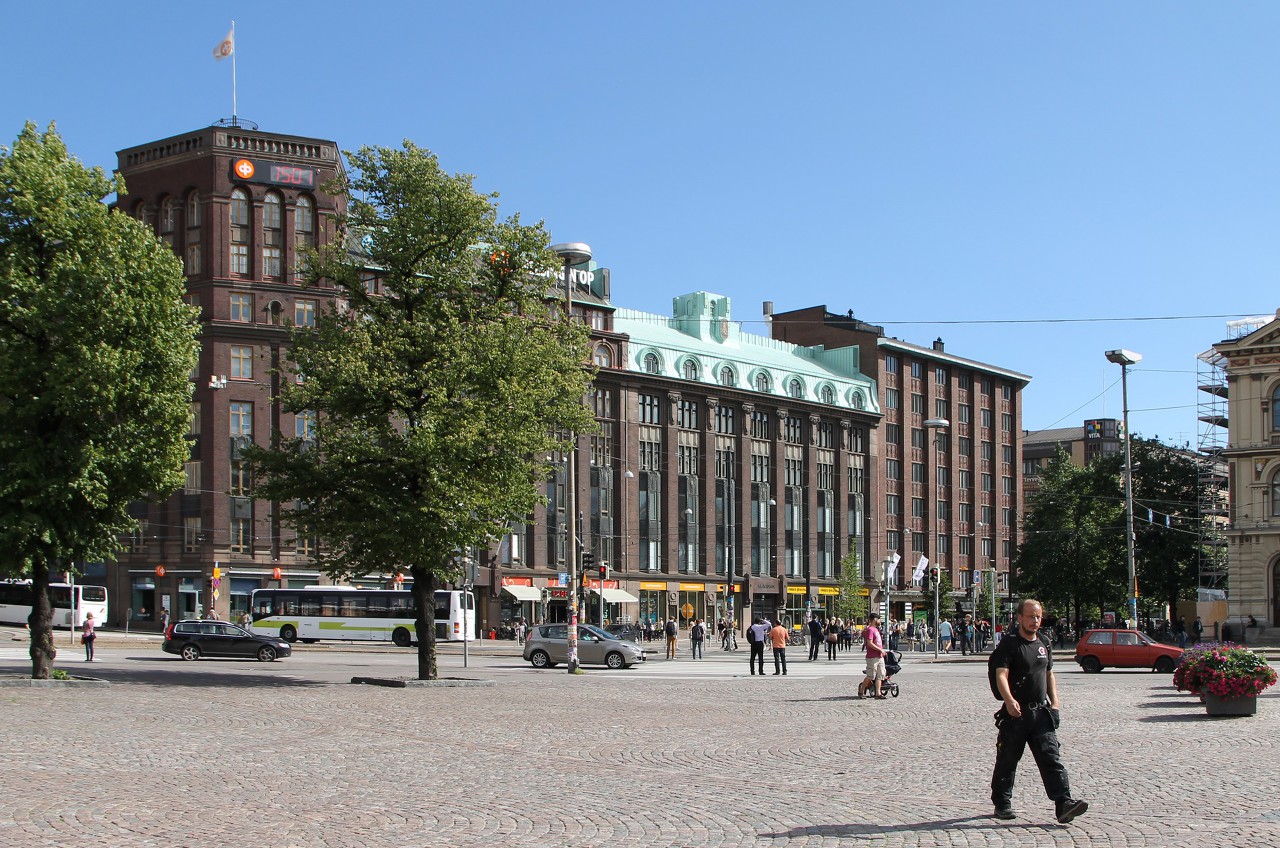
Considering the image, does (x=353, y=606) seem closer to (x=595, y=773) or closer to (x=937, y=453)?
(x=595, y=773)

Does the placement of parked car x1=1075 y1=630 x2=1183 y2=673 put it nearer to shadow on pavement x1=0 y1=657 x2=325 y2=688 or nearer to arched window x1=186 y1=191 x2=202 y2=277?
shadow on pavement x1=0 y1=657 x2=325 y2=688

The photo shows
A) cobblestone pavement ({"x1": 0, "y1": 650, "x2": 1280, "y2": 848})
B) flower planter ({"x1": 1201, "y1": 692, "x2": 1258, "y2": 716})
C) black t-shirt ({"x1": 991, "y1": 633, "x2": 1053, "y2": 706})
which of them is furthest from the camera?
flower planter ({"x1": 1201, "y1": 692, "x2": 1258, "y2": 716})

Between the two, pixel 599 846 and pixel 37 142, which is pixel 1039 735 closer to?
pixel 599 846

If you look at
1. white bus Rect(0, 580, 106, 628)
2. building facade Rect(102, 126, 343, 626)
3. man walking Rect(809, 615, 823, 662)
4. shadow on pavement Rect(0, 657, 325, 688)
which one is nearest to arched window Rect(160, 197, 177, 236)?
building facade Rect(102, 126, 343, 626)

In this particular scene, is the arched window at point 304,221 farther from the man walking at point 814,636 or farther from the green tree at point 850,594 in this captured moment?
the green tree at point 850,594

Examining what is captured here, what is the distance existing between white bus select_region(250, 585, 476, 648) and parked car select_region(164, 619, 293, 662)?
49.9 ft

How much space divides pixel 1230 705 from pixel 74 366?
2203 cm

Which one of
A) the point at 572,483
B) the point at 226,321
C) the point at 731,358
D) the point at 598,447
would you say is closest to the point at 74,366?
the point at 572,483

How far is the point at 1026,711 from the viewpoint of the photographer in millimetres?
11172

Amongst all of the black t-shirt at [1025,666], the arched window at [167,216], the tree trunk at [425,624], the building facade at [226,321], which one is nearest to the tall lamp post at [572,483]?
the tree trunk at [425,624]

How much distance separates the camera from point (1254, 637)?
63.6 m

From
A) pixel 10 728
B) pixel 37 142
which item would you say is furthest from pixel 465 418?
pixel 10 728

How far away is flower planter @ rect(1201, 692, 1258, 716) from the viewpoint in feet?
72.3

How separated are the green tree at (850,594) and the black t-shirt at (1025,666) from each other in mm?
84557
